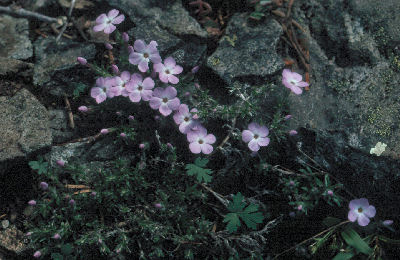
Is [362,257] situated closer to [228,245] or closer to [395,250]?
[395,250]

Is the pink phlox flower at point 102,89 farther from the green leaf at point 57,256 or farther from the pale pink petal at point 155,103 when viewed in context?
the green leaf at point 57,256

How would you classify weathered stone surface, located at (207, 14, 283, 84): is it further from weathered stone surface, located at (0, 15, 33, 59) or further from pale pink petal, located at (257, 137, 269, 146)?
weathered stone surface, located at (0, 15, 33, 59)

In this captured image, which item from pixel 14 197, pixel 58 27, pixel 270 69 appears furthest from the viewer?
pixel 58 27

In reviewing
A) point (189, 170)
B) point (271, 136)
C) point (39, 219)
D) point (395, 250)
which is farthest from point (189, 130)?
point (395, 250)

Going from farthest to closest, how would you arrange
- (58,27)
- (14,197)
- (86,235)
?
(58,27), (14,197), (86,235)

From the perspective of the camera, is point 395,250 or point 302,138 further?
point 302,138

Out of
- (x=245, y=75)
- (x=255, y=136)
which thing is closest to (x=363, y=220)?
(x=255, y=136)

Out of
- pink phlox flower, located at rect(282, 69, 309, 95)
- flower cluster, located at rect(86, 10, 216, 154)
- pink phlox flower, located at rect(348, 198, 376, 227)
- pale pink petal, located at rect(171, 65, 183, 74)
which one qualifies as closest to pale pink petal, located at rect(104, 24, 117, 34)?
flower cluster, located at rect(86, 10, 216, 154)
